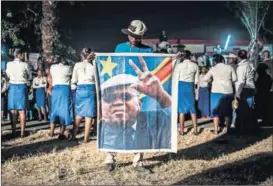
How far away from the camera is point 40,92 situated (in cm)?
1398

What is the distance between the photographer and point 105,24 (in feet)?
89.4

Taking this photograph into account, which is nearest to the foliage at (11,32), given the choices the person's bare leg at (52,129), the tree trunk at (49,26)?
the tree trunk at (49,26)

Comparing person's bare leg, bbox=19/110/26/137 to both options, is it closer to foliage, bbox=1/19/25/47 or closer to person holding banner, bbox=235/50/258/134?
person holding banner, bbox=235/50/258/134

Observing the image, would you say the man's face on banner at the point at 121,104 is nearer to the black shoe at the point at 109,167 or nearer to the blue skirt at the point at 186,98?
the black shoe at the point at 109,167

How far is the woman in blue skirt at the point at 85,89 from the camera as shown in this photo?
33.5 feet

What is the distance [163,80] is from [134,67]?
15.9 inches

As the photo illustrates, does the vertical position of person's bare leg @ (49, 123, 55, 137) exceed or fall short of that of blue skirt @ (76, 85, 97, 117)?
it falls short

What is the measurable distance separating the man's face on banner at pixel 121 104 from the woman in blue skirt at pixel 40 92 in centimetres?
677

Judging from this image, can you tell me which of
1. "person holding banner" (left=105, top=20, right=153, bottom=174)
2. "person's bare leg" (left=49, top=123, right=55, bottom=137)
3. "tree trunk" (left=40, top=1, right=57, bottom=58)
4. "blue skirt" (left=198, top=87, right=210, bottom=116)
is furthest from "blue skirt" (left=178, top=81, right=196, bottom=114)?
"tree trunk" (left=40, top=1, right=57, bottom=58)

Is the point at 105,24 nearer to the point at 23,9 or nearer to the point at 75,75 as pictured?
the point at 23,9

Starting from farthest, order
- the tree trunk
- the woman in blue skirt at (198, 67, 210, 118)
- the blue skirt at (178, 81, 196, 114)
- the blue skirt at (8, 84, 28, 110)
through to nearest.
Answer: the tree trunk < the woman in blue skirt at (198, 67, 210, 118) < the blue skirt at (178, 81, 196, 114) < the blue skirt at (8, 84, 28, 110)

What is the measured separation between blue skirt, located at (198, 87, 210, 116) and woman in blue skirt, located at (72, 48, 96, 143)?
360 centimetres

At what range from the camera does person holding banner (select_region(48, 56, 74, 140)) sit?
1061 centimetres

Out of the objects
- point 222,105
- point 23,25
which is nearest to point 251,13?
point 23,25
